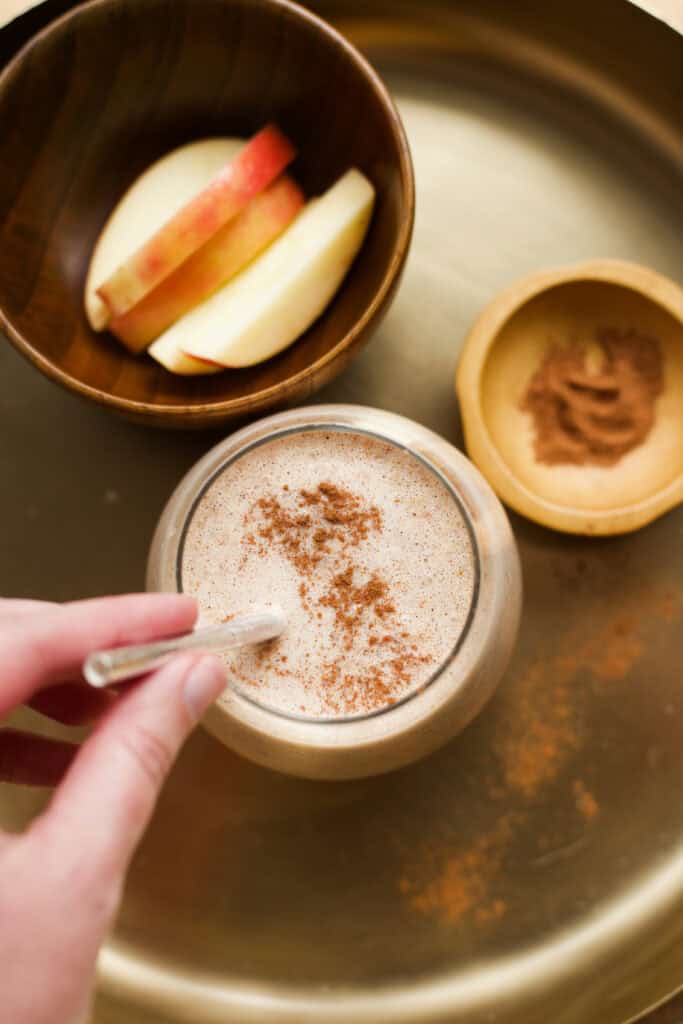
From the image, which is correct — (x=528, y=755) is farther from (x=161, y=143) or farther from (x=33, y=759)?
(x=161, y=143)

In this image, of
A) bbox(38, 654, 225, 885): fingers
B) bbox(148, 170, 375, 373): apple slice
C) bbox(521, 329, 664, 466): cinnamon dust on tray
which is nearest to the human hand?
bbox(38, 654, 225, 885): fingers

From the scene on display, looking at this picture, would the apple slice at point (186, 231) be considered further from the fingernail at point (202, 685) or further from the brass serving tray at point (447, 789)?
the fingernail at point (202, 685)

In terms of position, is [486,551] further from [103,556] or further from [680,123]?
[680,123]

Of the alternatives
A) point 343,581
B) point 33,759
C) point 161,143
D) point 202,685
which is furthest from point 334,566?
point 161,143

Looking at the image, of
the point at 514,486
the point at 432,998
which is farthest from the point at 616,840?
the point at 514,486

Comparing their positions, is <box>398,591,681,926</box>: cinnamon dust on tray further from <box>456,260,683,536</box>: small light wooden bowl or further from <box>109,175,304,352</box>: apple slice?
<box>109,175,304,352</box>: apple slice
